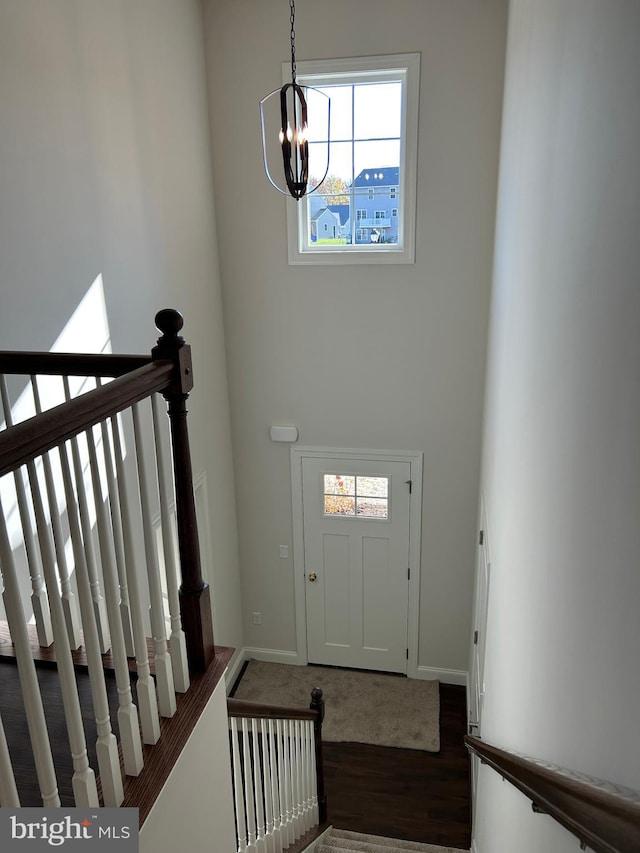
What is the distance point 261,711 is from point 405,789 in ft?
8.87

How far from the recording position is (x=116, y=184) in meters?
3.80

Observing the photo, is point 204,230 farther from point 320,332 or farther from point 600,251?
point 600,251

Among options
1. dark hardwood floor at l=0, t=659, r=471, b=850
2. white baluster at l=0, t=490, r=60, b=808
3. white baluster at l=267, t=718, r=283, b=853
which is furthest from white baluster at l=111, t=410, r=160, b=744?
dark hardwood floor at l=0, t=659, r=471, b=850

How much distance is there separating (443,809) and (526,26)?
505 centimetres

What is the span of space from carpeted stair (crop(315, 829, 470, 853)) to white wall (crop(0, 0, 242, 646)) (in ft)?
6.22

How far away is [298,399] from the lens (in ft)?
18.7

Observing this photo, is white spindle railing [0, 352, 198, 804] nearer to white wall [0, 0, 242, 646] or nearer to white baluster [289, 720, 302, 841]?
white wall [0, 0, 242, 646]

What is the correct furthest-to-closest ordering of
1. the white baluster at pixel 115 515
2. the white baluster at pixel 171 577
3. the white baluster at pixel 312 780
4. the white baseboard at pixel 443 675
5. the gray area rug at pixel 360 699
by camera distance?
1. the white baseboard at pixel 443 675
2. the gray area rug at pixel 360 699
3. the white baluster at pixel 312 780
4. the white baluster at pixel 171 577
5. the white baluster at pixel 115 515

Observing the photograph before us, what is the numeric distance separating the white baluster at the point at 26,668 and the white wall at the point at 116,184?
196cm

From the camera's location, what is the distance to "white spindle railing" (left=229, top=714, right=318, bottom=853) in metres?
3.07

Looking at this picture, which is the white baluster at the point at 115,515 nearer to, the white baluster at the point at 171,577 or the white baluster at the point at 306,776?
the white baluster at the point at 171,577

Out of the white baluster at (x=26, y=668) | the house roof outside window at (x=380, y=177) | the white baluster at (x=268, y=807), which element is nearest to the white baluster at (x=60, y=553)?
the white baluster at (x=26, y=668)

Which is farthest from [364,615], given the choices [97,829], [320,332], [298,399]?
[97,829]

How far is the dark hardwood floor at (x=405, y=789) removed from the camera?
476 cm
